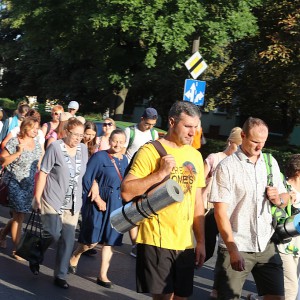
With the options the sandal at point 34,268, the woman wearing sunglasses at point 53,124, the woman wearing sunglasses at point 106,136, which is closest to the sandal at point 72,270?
the sandal at point 34,268

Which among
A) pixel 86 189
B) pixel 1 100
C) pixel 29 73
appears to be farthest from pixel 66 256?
pixel 1 100

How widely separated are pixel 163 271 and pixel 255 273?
0.80 m

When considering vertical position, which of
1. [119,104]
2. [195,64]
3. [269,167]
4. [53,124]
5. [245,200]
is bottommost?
[245,200]

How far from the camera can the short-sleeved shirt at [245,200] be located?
4.49 metres

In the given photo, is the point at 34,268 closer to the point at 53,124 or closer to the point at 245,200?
the point at 245,200

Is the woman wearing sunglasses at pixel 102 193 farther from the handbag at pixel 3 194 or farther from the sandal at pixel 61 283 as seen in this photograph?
the handbag at pixel 3 194

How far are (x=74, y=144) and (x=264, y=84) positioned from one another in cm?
1748

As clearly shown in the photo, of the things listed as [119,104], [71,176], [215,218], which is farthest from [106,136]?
[119,104]

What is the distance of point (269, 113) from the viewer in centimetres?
2445

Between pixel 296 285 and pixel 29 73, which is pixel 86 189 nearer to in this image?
pixel 296 285

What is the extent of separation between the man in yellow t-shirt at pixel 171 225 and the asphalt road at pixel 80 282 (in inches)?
86.5

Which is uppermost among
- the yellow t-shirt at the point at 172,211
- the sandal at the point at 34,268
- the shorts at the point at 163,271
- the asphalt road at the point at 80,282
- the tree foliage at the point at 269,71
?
the tree foliage at the point at 269,71

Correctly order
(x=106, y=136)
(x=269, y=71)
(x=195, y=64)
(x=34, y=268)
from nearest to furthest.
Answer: (x=34, y=268) < (x=106, y=136) < (x=195, y=64) < (x=269, y=71)

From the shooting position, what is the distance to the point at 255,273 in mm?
4660
